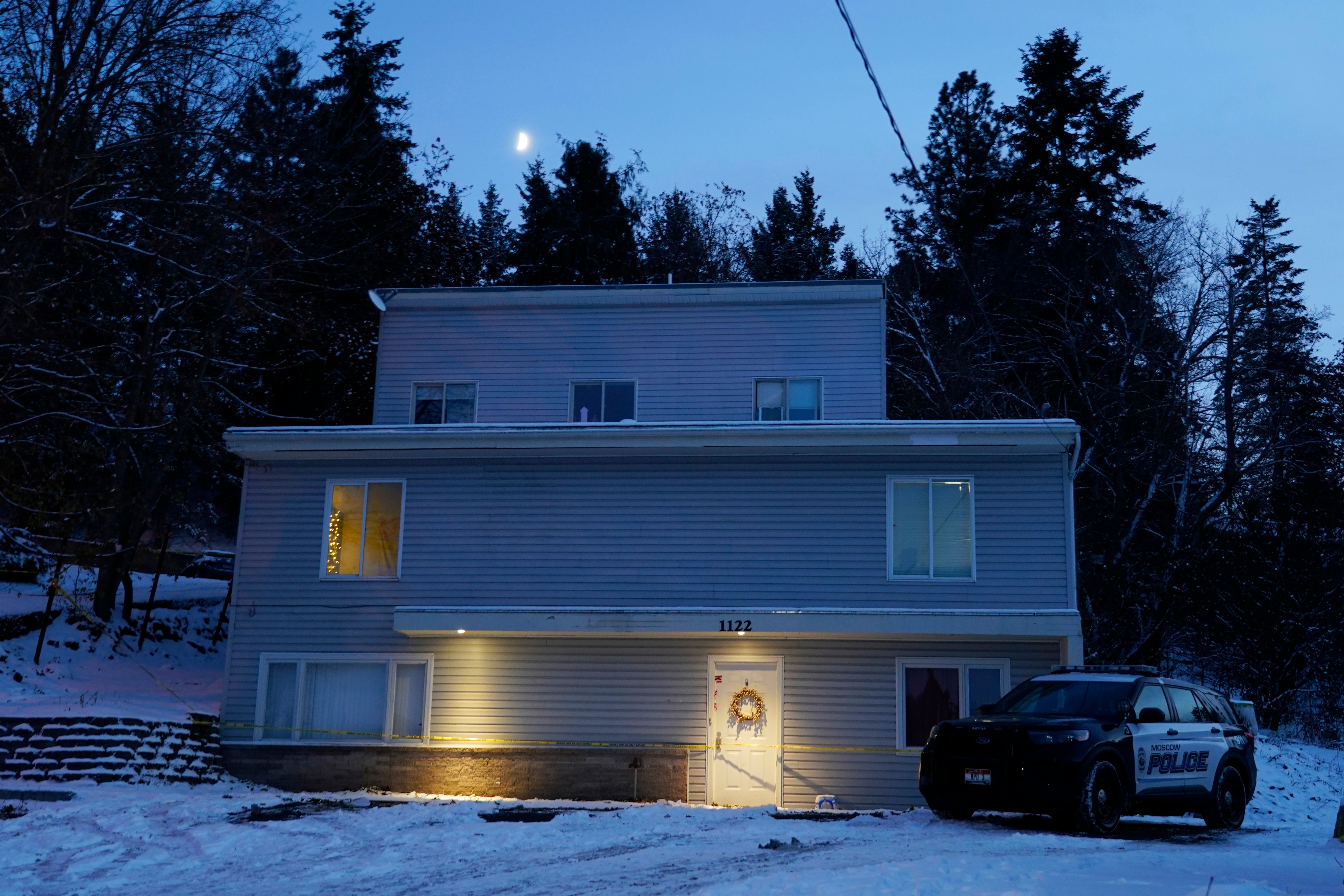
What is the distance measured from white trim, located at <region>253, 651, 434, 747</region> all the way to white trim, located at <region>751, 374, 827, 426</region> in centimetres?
744

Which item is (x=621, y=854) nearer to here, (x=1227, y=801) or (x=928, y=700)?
(x=1227, y=801)

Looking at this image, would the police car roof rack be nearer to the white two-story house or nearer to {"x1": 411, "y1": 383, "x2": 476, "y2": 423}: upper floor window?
the white two-story house

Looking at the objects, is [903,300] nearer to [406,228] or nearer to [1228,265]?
[1228,265]

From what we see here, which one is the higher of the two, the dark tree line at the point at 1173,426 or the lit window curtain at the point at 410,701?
the dark tree line at the point at 1173,426

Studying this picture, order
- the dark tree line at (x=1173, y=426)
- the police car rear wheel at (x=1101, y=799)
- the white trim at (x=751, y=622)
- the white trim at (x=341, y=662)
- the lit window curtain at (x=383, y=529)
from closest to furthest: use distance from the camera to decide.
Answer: the police car rear wheel at (x=1101, y=799) → the white trim at (x=751, y=622) → the white trim at (x=341, y=662) → the lit window curtain at (x=383, y=529) → the dark tree line at (x=1173, y=426)

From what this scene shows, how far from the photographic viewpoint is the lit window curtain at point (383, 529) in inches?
752

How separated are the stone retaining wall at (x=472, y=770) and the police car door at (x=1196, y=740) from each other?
22.9 feet

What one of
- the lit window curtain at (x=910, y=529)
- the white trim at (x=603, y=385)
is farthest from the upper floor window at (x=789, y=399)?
the lit window curtain at (x=910, y=529)

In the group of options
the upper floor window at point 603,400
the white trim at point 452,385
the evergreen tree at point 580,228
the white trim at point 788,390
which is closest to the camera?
the white trim at point 788,390

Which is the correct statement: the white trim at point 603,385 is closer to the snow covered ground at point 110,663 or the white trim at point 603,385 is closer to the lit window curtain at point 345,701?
the lit window curtain at point 345,701

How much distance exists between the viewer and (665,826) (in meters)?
12.7

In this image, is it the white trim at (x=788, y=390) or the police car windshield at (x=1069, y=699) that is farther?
the white trim at (x=788, y=390)

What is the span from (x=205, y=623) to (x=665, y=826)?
20288 mm

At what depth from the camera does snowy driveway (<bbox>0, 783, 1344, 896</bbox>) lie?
9164mm
